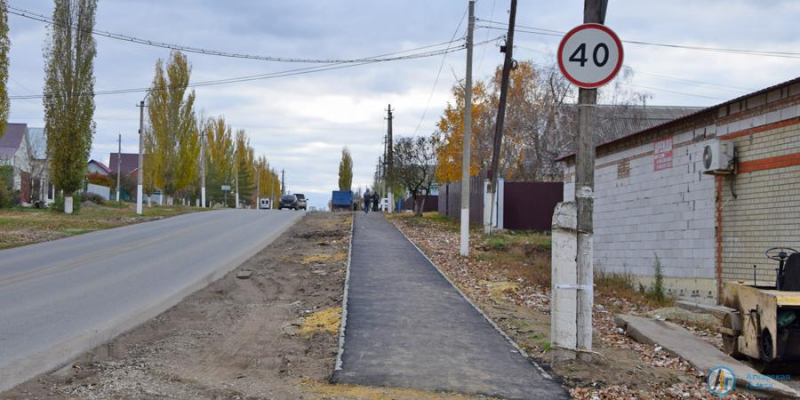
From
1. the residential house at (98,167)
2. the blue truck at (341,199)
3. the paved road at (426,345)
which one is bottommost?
the paved road at (426,345)

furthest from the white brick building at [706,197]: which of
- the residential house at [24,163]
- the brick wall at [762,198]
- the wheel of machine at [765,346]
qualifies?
the residential house at [24,163]

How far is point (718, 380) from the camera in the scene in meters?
7.79

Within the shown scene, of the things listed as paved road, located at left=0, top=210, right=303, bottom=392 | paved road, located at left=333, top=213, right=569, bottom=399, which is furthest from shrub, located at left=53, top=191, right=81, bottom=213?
paved road, located at left=333, top=213, right=569, bottom=399

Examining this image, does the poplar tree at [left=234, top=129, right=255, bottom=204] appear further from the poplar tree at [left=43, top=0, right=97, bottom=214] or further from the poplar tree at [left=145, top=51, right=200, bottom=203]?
the poplar tree at [left=43, top=0, right=97, bottom=214]

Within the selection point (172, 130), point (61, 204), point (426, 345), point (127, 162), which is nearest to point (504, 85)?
point (426, 345)

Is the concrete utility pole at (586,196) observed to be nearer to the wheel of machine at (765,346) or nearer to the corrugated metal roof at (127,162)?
the wheel of machine at (765,346)

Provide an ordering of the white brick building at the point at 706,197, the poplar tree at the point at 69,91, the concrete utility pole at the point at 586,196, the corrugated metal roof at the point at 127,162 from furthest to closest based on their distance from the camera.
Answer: the corrugated metal roof at the point at 127,162 → the poplar tree at the point at 69,91 → the white brick building at the point at 706,197 → the concrete utility pole at the point at 586,196

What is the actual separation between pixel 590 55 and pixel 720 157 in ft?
20.9

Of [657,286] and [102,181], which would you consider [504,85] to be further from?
[102,181]

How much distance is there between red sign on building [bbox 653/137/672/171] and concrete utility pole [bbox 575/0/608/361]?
26.6ft

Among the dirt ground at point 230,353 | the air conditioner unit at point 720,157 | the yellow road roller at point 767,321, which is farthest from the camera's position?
the air conditioner unit at point 720,157

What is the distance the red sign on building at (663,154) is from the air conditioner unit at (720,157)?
2229mm

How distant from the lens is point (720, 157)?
44.0 ft

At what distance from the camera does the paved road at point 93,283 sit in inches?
346
